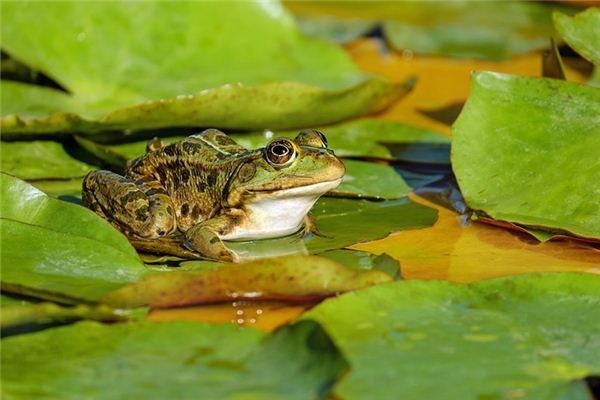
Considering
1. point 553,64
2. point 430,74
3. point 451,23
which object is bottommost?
point 430,74

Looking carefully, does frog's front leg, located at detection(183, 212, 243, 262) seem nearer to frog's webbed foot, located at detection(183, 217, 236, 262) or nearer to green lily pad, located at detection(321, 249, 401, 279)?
frog's webbed foot, located at detection(183, 217, 236, 262)

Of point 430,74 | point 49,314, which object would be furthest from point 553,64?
point 49,314

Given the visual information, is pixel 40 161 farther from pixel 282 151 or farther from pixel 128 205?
pixel 282 151

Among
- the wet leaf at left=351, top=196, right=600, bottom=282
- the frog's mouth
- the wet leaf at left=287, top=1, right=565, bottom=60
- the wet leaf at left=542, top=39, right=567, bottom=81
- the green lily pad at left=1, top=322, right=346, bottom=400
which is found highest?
the wet leaf at left=542, top=39, right=567, bottom=81

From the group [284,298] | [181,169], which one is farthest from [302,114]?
[284,298]

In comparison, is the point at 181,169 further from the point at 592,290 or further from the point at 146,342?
the point at 592,290

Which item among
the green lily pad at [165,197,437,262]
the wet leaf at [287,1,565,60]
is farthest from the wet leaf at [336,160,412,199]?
the wet leaf at [287,1,565,60]

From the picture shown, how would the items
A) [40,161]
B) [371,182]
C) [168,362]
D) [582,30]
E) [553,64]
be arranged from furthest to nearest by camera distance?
[553,64]
[40,161]
[371,182]
[582,30]
[168,362]
